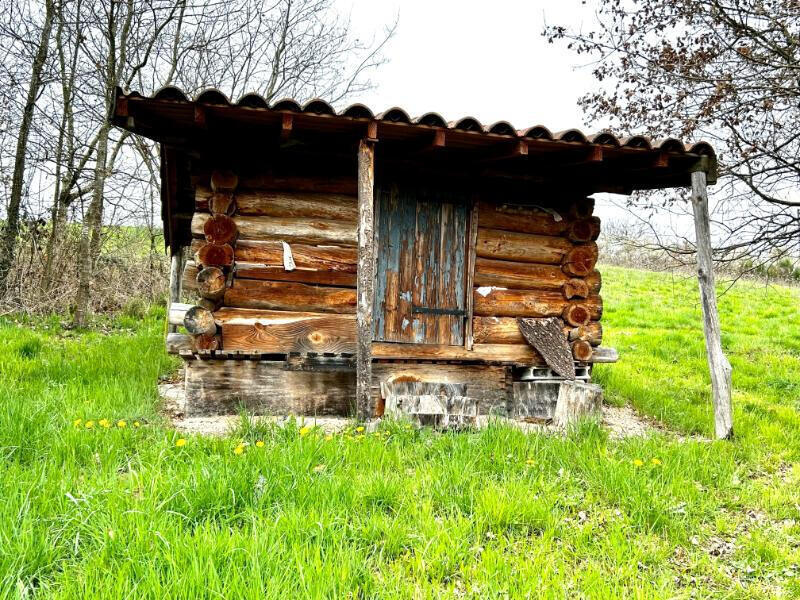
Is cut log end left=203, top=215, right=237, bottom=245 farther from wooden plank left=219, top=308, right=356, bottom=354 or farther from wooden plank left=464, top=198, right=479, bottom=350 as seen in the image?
wooden plank left=464, top=198, right=479, bottom=350

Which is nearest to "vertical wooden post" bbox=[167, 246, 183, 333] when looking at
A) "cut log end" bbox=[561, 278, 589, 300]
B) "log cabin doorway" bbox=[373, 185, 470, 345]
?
"log cabin doorway" bbox=[373, 185, 470, 345]

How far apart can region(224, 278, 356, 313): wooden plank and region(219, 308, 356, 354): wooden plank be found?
0.26ft

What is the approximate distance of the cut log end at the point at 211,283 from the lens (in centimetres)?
555

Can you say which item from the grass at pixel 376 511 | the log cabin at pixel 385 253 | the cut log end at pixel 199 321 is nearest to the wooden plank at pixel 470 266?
the log cabin at pixel 385 253

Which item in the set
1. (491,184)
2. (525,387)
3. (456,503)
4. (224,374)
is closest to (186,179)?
(224,374)

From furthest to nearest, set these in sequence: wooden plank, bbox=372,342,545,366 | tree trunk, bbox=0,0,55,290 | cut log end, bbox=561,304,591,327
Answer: tree trunk, bbox=0,0,55,290, cut log end, bbox=561,304,591,327, wooden plank, bbox=372,342,545,366

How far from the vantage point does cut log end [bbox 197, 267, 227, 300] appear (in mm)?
5547

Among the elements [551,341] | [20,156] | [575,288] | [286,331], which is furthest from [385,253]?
[20,156]

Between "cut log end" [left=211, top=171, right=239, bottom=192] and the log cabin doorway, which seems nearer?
"cut log end" [left=211, top=171, right=239, bottom=192]

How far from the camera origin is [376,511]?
3.03 metres

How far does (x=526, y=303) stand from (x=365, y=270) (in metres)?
2.56

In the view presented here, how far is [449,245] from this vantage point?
646 cm

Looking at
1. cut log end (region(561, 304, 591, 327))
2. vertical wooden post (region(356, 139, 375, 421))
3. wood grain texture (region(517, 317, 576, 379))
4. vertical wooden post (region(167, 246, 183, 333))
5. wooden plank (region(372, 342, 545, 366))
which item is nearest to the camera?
vertical wooden post (region(356, 139, 375, 421))

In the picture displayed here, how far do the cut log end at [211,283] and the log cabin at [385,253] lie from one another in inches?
0.9
